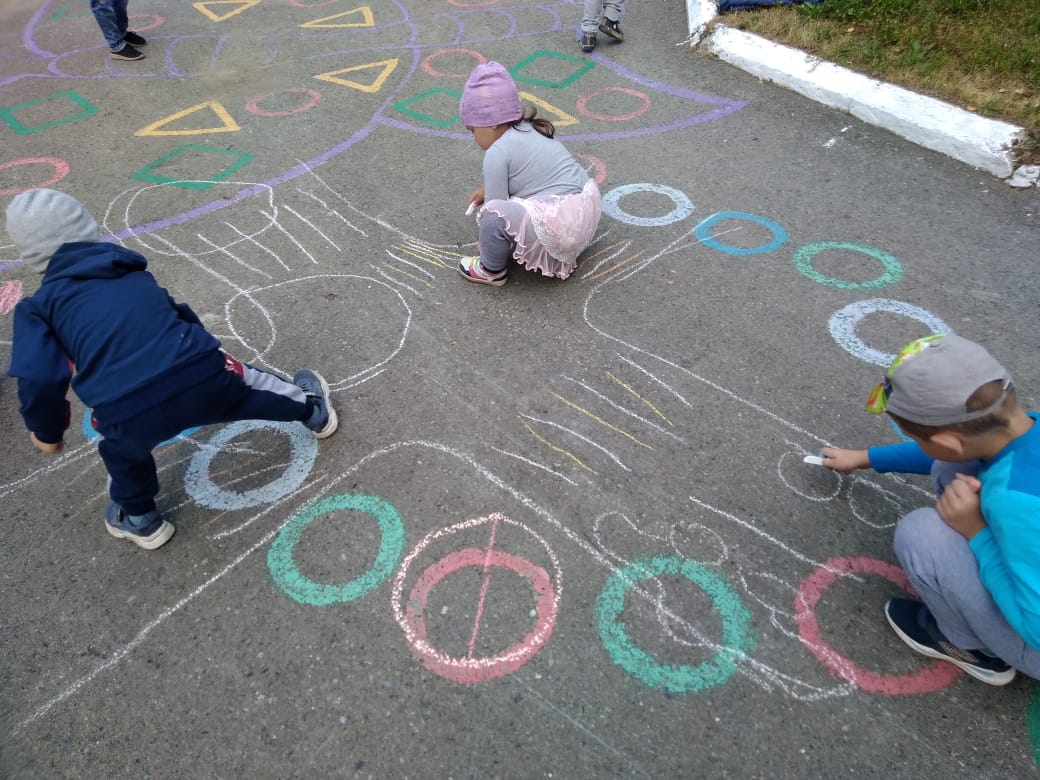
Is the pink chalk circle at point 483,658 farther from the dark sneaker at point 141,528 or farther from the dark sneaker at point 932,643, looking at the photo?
the dark sneaker at point 932,643

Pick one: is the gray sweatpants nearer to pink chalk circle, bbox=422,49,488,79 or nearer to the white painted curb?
the white painted curb

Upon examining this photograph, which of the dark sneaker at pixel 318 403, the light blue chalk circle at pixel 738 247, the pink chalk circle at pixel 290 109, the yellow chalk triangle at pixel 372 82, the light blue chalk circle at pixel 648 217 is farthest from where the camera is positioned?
the yellow chalk triangle at pixel 372 82

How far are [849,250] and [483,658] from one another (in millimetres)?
2597

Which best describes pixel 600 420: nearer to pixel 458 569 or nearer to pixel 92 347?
pixel 458 569

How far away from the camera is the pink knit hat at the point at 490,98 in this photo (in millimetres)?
2793

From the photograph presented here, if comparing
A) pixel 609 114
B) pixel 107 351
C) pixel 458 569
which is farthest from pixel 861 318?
pixel 107 351

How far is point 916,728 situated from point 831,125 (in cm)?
369

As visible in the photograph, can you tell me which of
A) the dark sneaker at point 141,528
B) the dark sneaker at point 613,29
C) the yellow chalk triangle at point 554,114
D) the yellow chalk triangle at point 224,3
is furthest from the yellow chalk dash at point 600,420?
the yellow chalk triangle at point 224,3

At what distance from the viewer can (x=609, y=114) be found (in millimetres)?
4488

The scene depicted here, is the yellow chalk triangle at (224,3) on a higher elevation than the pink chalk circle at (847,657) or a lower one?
higher

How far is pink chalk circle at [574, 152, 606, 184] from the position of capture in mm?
3813

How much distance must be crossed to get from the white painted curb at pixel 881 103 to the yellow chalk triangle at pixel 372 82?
2482 millimetres

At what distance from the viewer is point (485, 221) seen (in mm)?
2887

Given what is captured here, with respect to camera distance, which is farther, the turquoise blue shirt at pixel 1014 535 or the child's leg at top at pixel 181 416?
the child's leg at top at pixel 181 416
